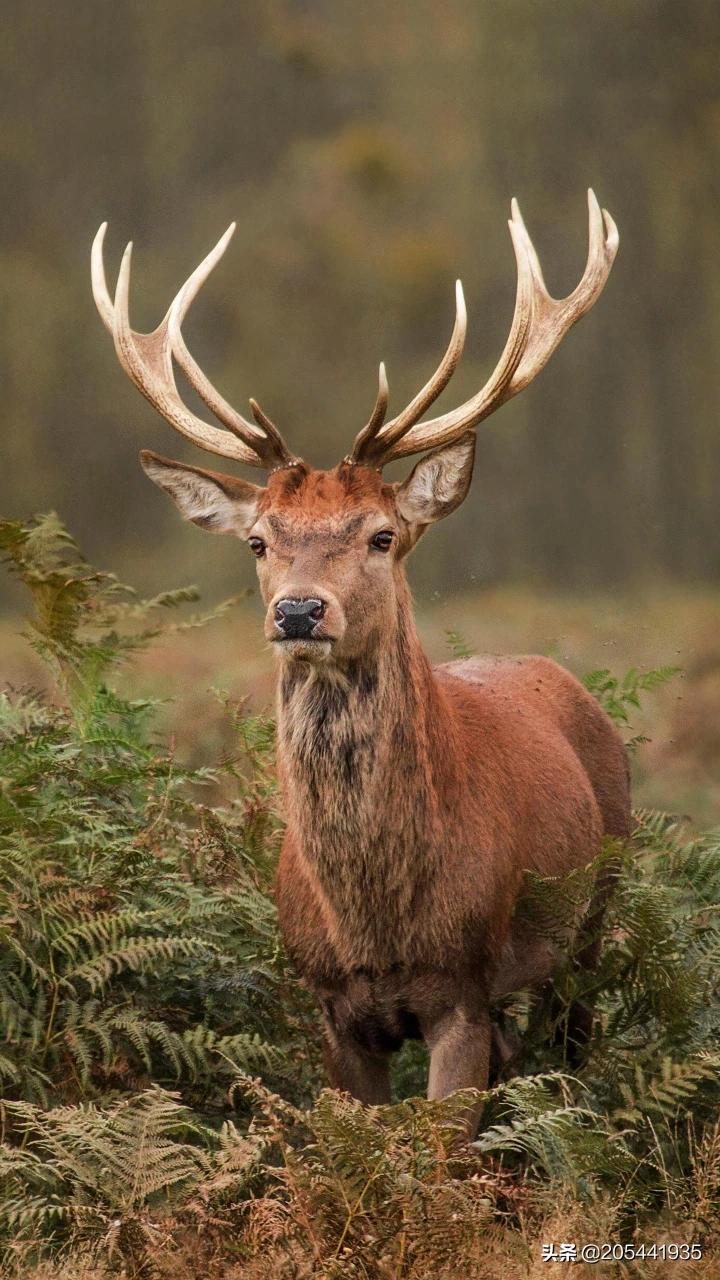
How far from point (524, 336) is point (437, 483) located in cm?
54

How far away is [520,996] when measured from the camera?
5332mm

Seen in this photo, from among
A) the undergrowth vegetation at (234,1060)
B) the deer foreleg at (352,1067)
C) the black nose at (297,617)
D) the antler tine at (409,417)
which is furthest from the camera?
the antler tine at (409,417)

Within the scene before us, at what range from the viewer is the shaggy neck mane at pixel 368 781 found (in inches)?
193

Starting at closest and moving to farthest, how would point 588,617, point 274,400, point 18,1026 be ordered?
1. point 18,1026
2. point 588,617
3. point 274,400

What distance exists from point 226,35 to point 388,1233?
32.0m

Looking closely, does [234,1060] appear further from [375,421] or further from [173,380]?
[173,380]

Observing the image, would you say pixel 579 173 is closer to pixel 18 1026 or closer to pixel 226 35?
pixel 226 35

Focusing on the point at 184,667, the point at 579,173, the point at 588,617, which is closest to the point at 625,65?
the point at 579,173

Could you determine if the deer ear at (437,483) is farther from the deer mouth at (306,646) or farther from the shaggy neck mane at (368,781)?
the deer mouth at (306,646)

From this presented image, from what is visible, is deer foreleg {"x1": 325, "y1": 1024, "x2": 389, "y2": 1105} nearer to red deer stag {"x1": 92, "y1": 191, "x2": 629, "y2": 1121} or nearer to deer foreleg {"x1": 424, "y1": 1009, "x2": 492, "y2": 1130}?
red deer stag {"x1": 92, "y1": 191, "x2": 629, "y2": 1121}

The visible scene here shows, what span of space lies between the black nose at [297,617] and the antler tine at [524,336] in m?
0.77

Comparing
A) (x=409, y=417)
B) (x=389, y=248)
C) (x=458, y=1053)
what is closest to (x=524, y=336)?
(x=409, y=417)

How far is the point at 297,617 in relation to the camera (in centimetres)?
474

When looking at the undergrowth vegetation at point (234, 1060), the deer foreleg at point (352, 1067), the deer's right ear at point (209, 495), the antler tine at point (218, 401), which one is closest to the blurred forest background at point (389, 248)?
the undergrowth vegetation at point (234, 1060)
